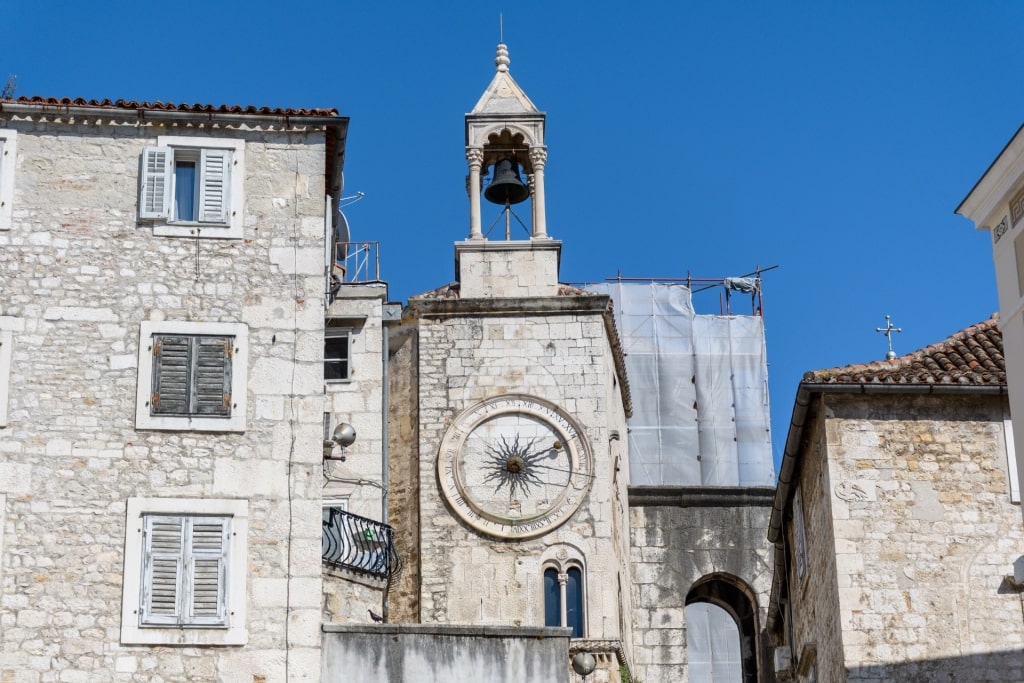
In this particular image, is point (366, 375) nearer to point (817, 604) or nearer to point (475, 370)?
point (475, 370)

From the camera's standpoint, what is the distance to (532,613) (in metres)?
35.6

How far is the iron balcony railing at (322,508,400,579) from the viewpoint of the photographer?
27469mm

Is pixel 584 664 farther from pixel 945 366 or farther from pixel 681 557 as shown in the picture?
pixel 681 557

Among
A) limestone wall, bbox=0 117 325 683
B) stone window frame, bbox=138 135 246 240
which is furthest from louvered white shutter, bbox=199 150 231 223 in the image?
limestone wall, bbox=0 117 325 683

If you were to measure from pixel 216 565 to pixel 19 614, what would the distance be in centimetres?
223

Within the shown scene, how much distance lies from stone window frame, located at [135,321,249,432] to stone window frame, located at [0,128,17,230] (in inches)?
85.8

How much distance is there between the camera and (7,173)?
2541cm

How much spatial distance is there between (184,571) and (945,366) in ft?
34.6

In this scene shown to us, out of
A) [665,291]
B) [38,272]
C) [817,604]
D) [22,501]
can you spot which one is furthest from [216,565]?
[665,291]

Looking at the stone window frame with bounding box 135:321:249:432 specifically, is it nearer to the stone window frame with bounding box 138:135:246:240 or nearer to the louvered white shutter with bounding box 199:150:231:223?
the stone window frame with bounding box 138:135:246:240

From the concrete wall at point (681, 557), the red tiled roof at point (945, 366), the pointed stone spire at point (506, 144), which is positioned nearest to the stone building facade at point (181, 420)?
the red tiled roof at point (945, 366)

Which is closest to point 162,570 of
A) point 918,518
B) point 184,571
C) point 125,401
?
point 184,571

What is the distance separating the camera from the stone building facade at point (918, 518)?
2634 centimetres

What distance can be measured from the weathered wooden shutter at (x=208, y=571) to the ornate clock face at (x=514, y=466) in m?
12.7
